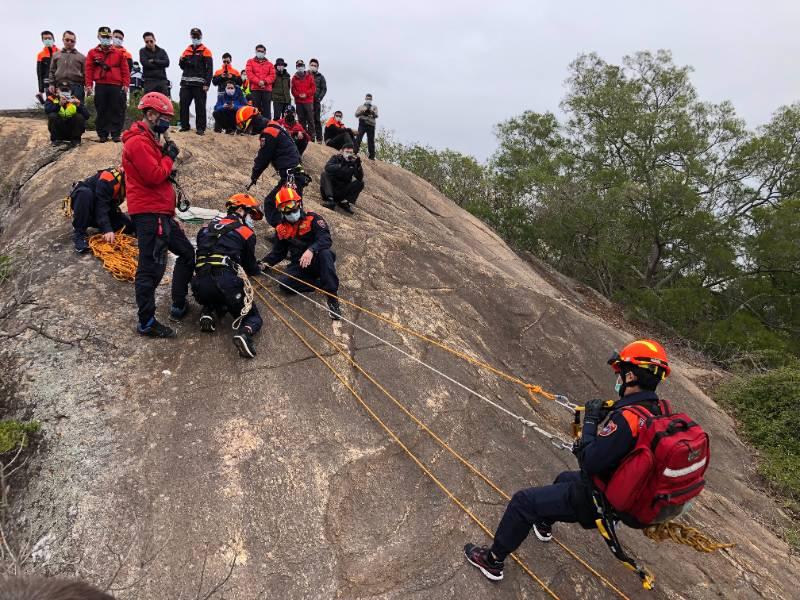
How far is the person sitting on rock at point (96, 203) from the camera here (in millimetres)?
6570

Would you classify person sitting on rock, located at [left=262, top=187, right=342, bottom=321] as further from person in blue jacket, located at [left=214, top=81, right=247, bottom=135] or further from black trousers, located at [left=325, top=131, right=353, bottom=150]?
black trousers, located at [left=325, top=131, right=353, bottom=150]

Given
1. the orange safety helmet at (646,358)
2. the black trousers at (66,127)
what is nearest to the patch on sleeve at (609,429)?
the orange safety helmet at (646,358)

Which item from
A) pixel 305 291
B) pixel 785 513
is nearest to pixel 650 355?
pixel 305 291

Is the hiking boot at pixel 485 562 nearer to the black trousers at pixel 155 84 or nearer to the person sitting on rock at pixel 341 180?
the person sitting on rock at pixel 341 180

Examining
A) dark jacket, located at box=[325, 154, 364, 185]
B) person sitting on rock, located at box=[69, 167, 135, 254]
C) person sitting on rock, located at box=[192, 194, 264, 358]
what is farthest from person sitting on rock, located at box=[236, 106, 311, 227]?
person sitting on rock, located at box=[192, 194, 264, 358]

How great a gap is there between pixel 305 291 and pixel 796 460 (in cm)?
879

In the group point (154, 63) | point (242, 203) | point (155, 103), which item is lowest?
point (242, 203)

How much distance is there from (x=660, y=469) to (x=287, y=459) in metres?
3.05

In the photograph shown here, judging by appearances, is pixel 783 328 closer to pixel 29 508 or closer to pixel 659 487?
Answer: pixel 659 487

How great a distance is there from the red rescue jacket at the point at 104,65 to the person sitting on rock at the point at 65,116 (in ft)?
1.57

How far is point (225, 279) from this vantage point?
227 inches

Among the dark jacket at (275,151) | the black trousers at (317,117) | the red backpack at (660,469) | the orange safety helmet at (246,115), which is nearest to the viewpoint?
the red backpack at (660,469)

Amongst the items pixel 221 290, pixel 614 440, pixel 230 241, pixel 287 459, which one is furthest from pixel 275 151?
pixel 614 440

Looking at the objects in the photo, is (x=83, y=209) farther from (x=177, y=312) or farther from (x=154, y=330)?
(x=154, y=330)
